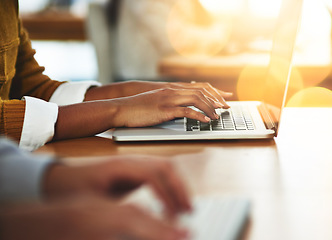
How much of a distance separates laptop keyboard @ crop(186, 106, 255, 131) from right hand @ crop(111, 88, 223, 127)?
0.03 meters

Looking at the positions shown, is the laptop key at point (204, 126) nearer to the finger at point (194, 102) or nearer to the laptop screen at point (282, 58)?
the finger at point (194, 102)

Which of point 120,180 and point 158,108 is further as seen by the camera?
point 158,108

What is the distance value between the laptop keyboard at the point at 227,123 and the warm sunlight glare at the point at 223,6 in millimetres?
2148

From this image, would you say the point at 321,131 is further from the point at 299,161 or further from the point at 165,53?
the point at 165,53

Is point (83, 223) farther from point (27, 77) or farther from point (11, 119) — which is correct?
point (27, 77)

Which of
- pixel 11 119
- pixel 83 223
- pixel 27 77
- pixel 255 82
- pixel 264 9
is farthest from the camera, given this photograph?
pixel 264 9

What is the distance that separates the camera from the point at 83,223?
0.96ft

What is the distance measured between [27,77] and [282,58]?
747mm

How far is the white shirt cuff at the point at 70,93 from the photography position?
3.59ft

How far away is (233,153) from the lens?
732 millimetres

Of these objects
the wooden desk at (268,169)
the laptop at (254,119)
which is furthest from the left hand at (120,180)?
the laptop at (254,119)

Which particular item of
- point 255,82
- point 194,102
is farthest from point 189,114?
point 255,82

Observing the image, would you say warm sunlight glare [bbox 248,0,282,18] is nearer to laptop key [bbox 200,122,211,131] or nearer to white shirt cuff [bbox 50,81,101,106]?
white shirt cuff [bbox 50,81,101,106]

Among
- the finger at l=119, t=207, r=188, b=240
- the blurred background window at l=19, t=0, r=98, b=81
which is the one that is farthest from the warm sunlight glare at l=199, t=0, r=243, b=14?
the finger at l=119, t=207, r=188, b=240
